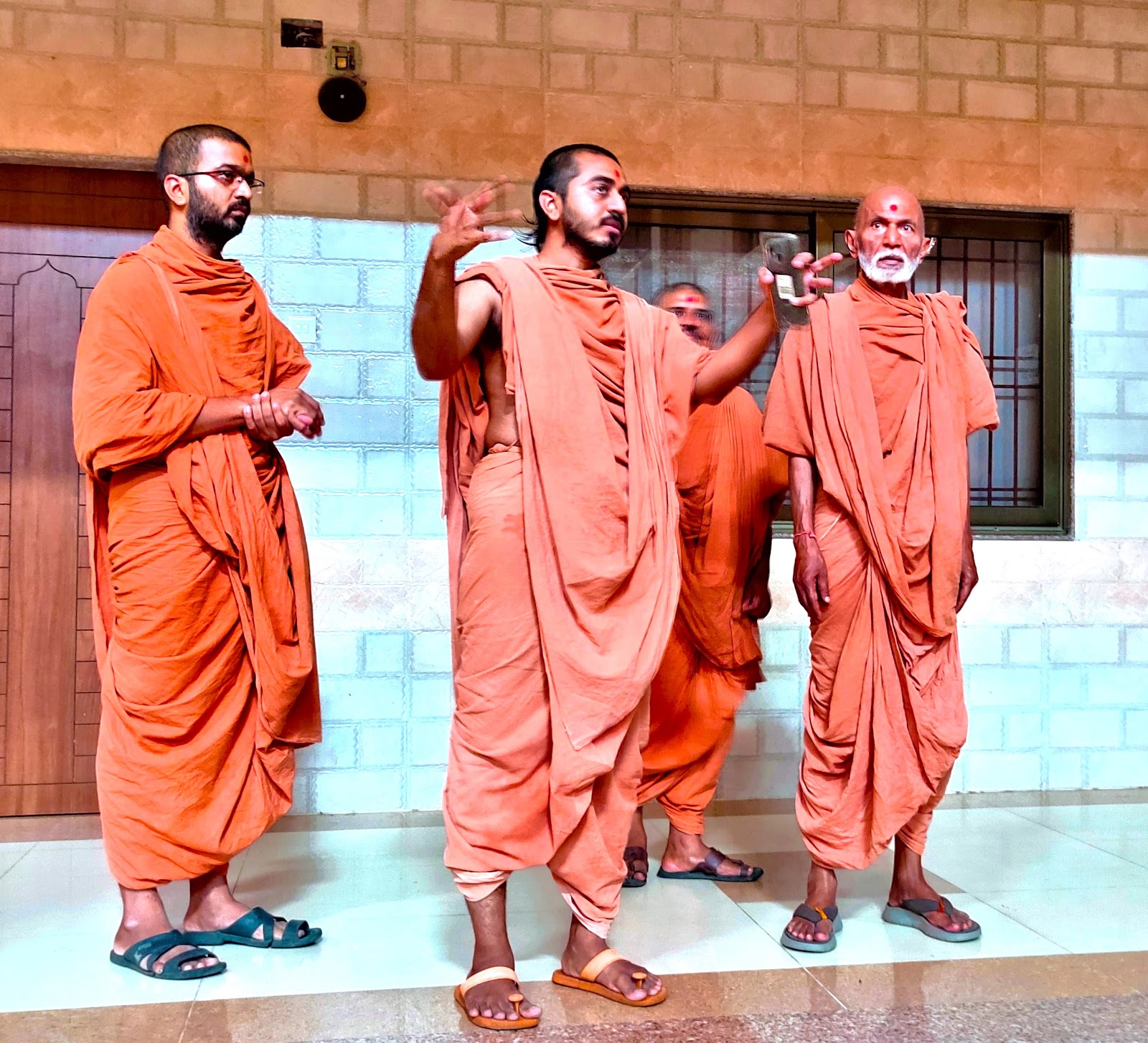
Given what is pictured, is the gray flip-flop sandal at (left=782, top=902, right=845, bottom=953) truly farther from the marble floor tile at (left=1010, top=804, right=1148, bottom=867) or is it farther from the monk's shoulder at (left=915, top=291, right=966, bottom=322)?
the monk's shoulder at (left=915, top=291, right=966, bottom=322)

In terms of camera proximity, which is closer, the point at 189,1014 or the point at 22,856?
the point at 189,1014

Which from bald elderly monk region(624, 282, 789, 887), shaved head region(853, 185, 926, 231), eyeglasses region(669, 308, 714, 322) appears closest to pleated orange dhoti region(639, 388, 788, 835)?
bald elderly monk region(624, 282, 789, 887)

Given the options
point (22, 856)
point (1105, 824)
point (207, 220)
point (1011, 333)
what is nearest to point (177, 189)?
point (207, 220)

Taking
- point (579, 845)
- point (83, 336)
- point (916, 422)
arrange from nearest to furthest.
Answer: point (579, 845) → point (83, 336) → point (916, 422)

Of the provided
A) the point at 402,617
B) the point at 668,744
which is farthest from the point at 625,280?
the point at 668,744

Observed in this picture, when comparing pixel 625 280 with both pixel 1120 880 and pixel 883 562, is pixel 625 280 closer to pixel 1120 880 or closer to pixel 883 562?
pixel 883 562

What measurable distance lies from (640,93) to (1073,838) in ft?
10.6

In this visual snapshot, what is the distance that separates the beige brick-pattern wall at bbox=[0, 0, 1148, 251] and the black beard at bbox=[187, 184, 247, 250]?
1370mm

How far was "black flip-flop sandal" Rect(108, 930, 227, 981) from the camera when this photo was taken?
2.75 metres

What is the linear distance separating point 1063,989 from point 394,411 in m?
2.99

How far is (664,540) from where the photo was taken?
2.72 m

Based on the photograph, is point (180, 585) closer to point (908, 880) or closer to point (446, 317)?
point (446, 317)

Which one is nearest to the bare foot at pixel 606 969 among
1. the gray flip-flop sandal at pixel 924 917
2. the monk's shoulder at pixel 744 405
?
the gray flip-flop sandal at pixel 924 917

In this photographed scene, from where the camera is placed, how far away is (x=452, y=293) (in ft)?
8.06
